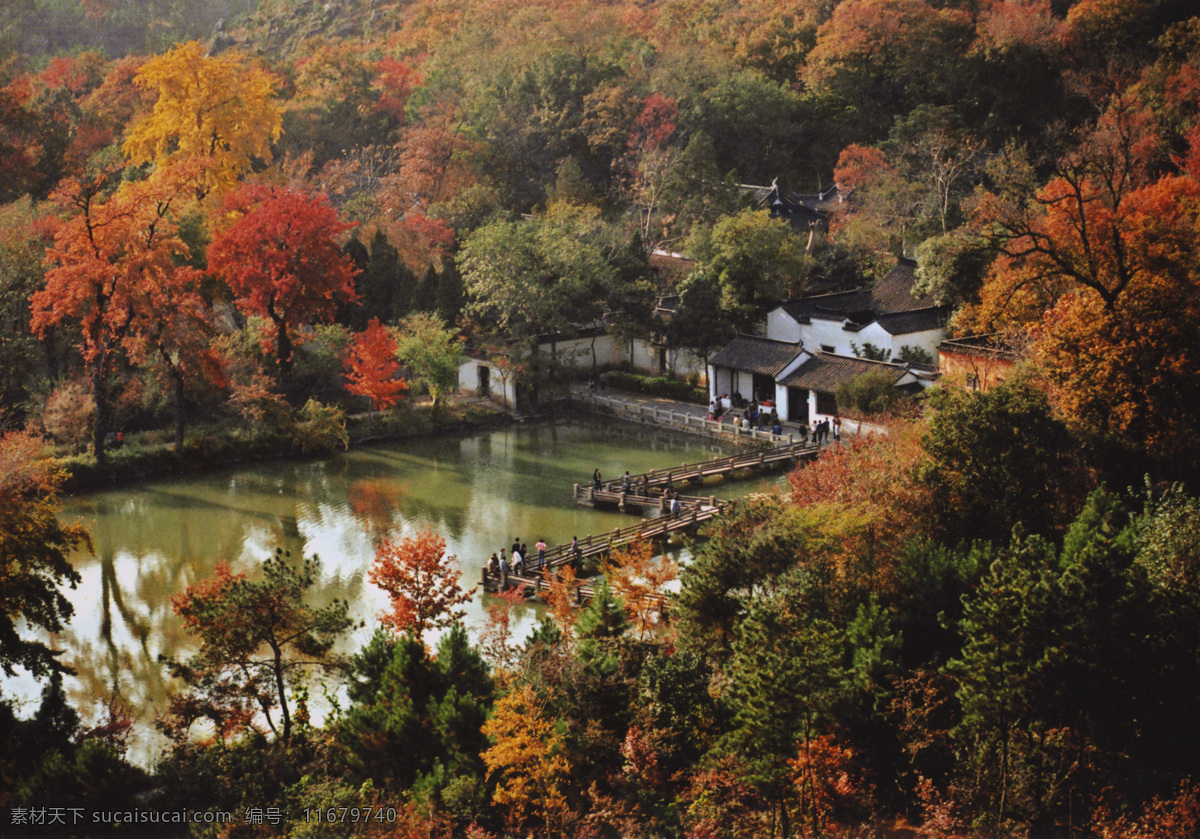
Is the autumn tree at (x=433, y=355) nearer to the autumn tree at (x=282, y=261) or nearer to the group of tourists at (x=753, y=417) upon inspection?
the autumn tree at (x=282, y=261)

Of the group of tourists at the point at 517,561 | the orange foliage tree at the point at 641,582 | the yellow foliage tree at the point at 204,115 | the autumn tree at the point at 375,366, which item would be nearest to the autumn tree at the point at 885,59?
the yellow foliage tree at the point at 204,115

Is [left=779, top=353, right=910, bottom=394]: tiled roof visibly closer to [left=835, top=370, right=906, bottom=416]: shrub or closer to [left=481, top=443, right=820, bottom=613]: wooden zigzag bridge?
[left=835, top=370, right=906, bottom=416]: shrub

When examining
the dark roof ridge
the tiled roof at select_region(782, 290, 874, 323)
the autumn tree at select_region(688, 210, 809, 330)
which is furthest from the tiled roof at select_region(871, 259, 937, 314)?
the autumn tree at select_region(688, 210, 809, 330)

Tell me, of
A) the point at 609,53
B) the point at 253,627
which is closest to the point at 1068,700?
the point at 253,627

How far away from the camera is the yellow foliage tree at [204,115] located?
137 feet

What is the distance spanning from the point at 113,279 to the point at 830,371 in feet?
64.7

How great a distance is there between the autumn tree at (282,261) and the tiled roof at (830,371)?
1365 centimetres

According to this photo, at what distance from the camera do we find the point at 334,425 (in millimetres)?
32250

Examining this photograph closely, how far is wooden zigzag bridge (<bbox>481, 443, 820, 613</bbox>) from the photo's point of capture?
75.6 ft

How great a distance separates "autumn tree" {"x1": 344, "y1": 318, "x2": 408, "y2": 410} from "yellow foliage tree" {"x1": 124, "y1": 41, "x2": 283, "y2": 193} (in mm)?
12516

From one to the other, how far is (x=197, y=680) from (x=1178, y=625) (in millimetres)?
13262

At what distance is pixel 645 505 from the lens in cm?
2797

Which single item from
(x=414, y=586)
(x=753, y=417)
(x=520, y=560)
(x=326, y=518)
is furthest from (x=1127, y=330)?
(x=326, y=518)

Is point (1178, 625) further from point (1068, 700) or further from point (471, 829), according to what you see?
point (471, 829)
